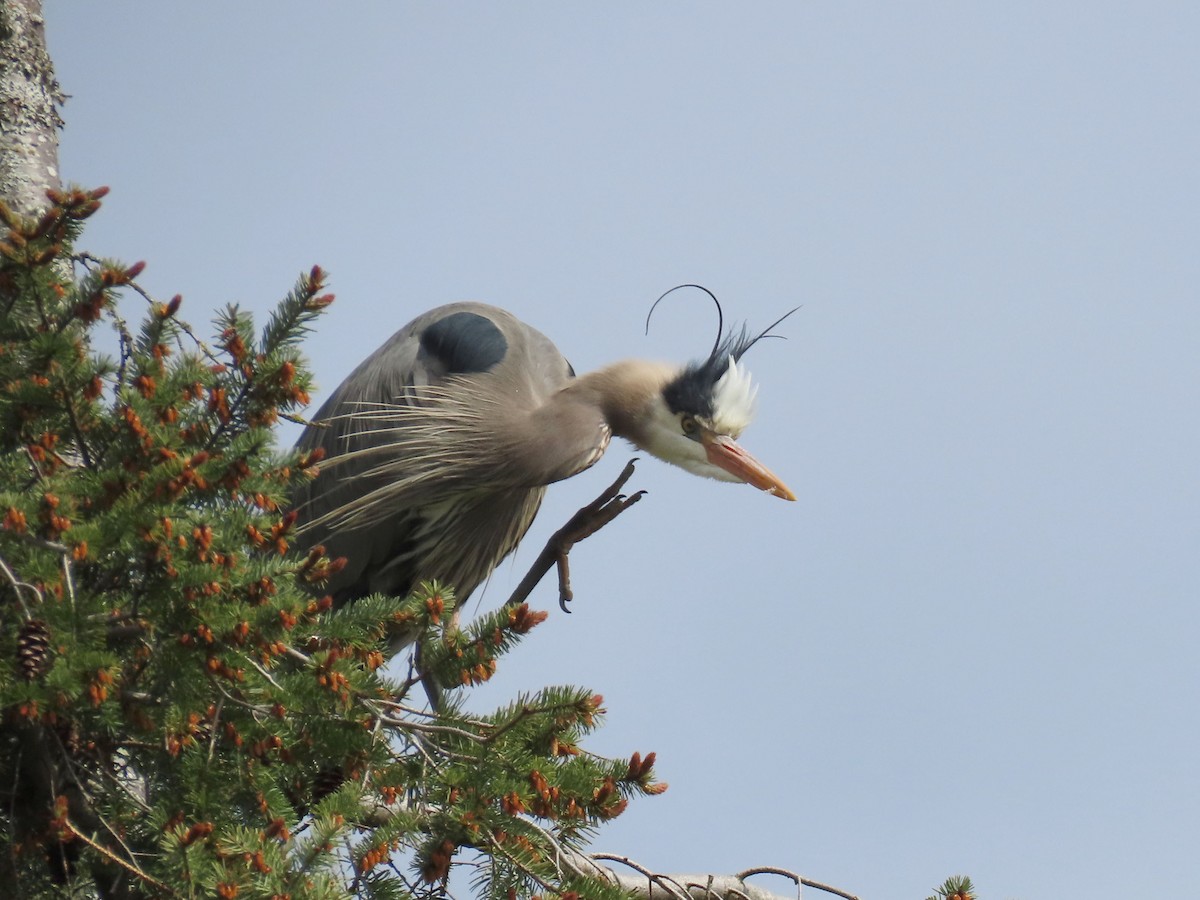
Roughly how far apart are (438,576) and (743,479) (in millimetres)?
1164

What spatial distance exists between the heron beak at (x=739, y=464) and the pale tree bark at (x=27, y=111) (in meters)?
2.08

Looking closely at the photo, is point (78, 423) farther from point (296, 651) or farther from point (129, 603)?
point (296, 651)

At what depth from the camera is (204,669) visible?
2.06 meters

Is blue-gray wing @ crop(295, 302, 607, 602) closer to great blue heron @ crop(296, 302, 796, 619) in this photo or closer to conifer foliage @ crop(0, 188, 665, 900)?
great blue heron @ crop(296, 302, 796, 619)

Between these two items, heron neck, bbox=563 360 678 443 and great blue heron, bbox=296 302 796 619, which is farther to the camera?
heron neck, bbox=563 360 678 443

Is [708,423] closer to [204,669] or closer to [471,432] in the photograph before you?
[471,432]

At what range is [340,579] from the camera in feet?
15.8

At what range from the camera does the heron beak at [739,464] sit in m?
4.46

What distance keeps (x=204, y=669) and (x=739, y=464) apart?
2627mm

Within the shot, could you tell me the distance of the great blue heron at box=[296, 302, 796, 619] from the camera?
14.5 ft

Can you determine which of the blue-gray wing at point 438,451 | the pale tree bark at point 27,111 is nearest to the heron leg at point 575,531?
the blue-gray wing at point 438,451

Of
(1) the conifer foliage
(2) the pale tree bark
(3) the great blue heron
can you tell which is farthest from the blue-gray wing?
(1) the conifer foliage

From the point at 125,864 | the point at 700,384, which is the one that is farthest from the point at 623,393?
the point at 125,864

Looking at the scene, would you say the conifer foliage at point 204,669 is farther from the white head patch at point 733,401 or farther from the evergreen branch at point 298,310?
the white head patch at point 733,401
